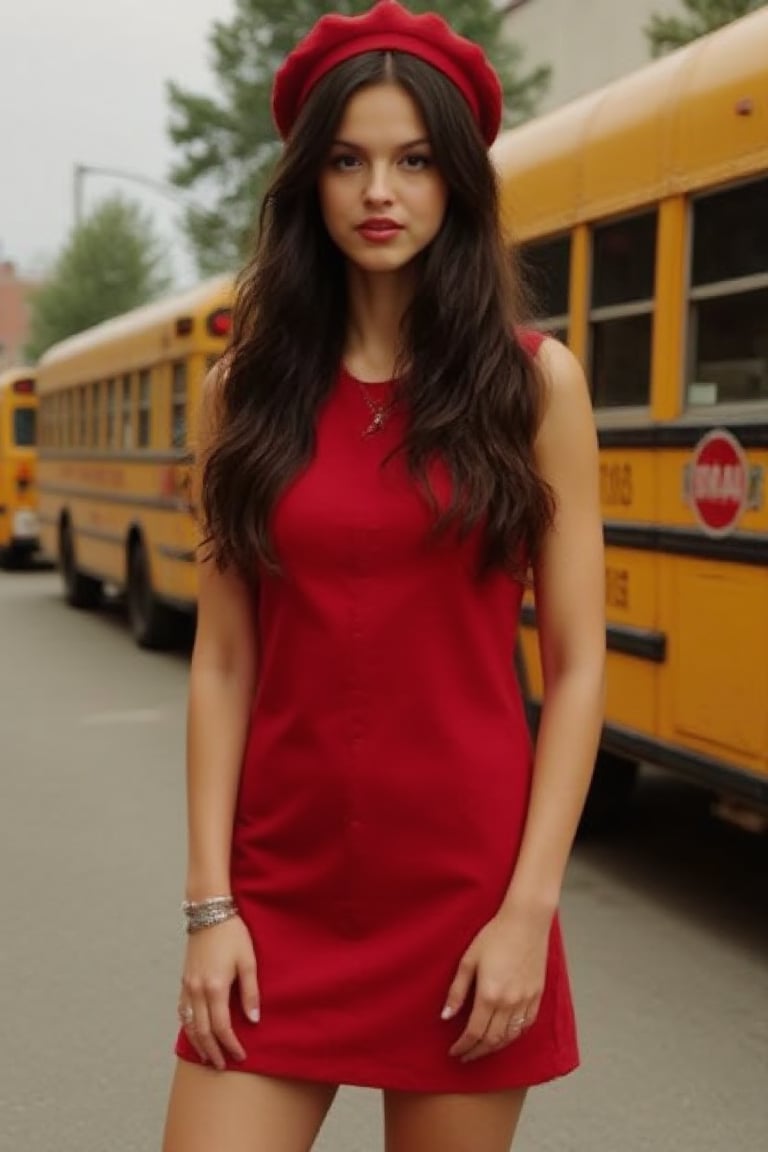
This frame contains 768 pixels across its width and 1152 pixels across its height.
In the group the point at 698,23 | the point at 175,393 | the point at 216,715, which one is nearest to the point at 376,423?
the point at 216,715

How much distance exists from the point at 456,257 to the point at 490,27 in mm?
41560

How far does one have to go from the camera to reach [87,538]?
1708 centimetres

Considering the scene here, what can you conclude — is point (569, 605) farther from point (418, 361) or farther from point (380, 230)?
point (380, 230)

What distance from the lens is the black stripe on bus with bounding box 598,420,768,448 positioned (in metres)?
5.30

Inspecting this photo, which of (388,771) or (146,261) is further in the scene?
(146,261)

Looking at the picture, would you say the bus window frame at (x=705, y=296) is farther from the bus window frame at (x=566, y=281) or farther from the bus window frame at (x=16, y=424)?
the bus window frame at (x=16, y=424)

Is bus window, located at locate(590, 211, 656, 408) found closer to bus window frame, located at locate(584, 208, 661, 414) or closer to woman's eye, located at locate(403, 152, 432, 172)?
bus window frame, located at locate(584, 208, 661, 414)

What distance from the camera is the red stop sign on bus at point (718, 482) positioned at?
17.7ft

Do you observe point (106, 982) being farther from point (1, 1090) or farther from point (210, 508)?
point (210, 508)

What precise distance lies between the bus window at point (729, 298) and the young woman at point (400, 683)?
3359 millimetres

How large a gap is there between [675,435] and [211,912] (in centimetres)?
393

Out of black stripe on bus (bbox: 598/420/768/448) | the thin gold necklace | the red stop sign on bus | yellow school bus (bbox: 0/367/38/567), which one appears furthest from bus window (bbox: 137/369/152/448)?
the thin gold necklace

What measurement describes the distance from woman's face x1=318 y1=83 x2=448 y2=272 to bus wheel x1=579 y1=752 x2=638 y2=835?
510cm

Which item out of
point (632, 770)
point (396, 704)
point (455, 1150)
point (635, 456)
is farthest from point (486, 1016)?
point (632, 770)
